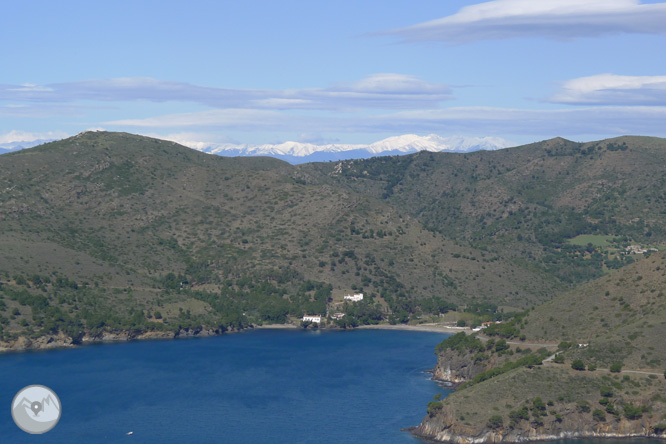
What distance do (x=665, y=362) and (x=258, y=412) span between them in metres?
58.3

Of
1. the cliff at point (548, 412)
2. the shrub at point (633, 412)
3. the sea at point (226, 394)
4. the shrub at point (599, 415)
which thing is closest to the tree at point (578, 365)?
the cliff at point (548, 412)

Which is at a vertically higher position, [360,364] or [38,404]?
[38,404]

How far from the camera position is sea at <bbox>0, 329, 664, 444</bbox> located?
132625 millimetres

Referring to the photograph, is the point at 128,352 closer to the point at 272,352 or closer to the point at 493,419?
the point at 272,352

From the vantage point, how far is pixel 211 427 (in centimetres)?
13688

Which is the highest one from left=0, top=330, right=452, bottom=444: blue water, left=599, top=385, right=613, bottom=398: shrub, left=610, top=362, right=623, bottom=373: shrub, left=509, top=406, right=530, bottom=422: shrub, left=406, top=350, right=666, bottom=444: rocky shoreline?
left=610, top=362, right=623, bottom=373: shrub

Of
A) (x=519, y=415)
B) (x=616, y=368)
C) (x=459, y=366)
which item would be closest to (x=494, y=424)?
(x=519, y=415)

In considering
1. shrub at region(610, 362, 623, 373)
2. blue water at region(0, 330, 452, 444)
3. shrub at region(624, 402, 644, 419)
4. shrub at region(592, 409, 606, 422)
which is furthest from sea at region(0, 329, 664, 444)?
shrub at region(610, 362, 623, 373)

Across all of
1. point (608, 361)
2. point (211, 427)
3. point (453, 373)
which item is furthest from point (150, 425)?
point (608, 361)

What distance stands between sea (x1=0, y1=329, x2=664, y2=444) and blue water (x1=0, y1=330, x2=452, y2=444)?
0.17 m

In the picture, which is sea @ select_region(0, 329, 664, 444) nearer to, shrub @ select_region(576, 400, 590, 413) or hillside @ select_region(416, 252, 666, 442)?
hillside @ select_region(416, 252, 666, 442)

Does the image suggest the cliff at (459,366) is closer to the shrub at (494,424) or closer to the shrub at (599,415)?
the shrub at (599,415)

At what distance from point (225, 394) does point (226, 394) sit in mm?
162

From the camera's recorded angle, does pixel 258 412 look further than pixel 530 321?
No
